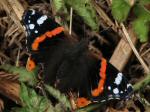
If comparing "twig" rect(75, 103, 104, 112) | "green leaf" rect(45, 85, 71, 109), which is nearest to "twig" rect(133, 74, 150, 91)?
"twig" rect(75, 103, 104, 112)

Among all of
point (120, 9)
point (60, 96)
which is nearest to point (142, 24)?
point (120, 9)

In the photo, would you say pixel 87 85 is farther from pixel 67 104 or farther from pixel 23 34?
pixel 23 34

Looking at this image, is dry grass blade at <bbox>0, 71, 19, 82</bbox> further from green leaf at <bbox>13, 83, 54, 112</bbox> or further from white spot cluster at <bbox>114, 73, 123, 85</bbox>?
white spot cluster at <bbox>114, 73, 123, 85</bbox>

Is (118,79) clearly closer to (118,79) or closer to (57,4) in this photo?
(118,79)

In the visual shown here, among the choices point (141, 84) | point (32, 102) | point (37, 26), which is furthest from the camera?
point (141, 84)

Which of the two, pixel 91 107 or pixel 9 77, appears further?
pixel 9 77

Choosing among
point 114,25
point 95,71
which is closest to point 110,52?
point 114,25

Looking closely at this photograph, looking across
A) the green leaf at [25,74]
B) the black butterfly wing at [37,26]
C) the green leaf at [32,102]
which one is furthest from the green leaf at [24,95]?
the black butterfly wing at [37,26]
